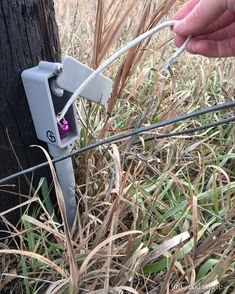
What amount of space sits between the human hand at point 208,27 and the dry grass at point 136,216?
11 centimetres

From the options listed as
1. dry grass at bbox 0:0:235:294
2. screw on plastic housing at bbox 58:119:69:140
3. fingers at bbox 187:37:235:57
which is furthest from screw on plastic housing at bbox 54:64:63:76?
fingers at bbox 187:37:235:57

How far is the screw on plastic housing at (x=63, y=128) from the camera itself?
2.66 feet

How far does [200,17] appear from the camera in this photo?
76 cm

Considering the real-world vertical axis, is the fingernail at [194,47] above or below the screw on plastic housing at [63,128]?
above

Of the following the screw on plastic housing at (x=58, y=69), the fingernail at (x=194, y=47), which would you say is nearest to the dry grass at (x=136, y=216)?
the fingernail at (x=194, y=47)

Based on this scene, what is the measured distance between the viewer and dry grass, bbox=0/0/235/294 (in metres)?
0.82

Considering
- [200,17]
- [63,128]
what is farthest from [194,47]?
[63,128]

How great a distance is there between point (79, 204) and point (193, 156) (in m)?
0.45

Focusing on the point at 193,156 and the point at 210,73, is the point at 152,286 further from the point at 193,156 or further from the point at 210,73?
the point at 210,73

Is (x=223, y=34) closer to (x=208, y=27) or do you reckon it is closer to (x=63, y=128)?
(x=208, y=27)

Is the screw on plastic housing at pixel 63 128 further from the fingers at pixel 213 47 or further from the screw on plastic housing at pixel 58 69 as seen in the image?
the fingers at pixel 213 47

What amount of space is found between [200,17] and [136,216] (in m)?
0.48

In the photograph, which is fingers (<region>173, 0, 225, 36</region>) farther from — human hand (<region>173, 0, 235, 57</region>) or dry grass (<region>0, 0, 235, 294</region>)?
dry grass (<region>0, 0, 235, 294</region>)

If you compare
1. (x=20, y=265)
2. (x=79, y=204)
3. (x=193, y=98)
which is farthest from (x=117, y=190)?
(x=193, y=98)
